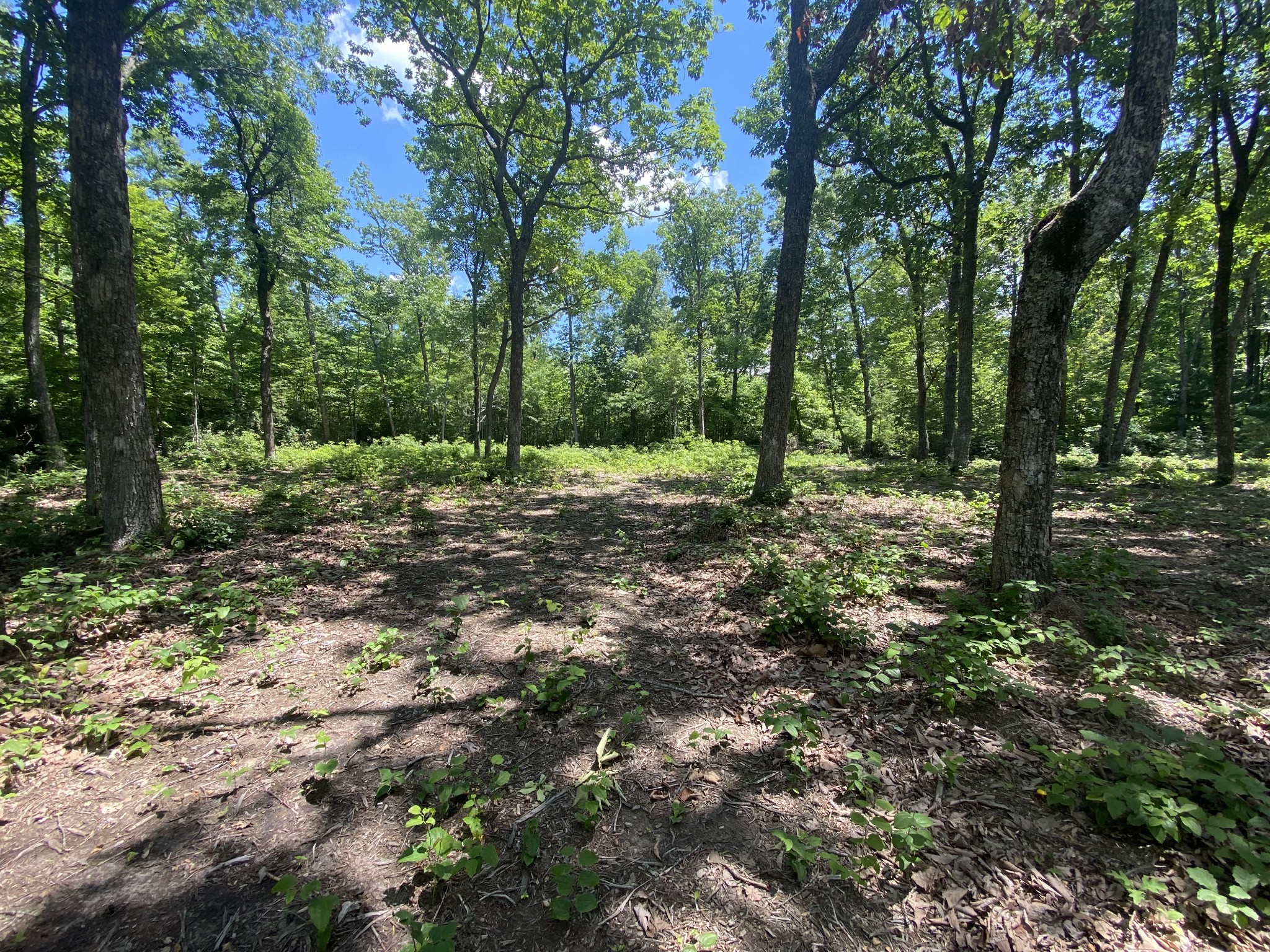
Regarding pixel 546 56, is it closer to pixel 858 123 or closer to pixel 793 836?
pixel 858 123

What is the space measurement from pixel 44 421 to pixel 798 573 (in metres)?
15.7

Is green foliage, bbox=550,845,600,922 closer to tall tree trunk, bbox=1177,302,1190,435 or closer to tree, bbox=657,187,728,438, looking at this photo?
tree, bbox=657,187,728,438

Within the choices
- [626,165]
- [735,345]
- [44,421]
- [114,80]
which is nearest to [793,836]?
[114,80]

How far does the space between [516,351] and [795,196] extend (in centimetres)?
804

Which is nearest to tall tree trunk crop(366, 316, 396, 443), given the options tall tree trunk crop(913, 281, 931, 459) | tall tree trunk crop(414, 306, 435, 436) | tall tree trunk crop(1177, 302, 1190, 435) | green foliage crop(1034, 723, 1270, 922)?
tall tree trunk crop(414, 306, 435, 436)

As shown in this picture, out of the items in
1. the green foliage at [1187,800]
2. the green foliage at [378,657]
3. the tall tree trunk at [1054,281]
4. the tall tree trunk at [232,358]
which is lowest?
the green foliage at [378,657]

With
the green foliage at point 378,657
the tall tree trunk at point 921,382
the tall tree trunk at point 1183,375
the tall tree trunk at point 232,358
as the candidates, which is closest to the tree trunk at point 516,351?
the green foliage at point 378,657

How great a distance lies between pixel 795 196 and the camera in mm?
7934

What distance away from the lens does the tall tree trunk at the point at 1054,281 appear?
3635 millimetres

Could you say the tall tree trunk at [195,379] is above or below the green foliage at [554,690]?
above

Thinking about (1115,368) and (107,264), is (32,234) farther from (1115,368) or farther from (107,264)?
(1115,368)

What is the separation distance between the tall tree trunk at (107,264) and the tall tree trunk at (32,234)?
4750 mm

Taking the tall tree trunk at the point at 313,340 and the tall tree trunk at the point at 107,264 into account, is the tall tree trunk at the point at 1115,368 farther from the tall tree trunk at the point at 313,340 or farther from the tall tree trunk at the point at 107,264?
the tall tree trunk at the point at 313,340

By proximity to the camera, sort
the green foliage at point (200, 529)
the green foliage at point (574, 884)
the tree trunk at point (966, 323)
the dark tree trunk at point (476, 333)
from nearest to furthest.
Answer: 1. the green foliage at point (574, 884)
2. the green foliage at point (200, 529)
3. the tree trunk at point (966, 323)
4. the dark tree trunk at point (476, 333)
